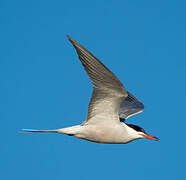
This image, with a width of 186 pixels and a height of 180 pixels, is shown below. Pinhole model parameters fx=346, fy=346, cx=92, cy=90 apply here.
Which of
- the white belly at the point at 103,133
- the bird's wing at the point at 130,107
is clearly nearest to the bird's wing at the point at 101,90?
the white belly at the point at 103,133

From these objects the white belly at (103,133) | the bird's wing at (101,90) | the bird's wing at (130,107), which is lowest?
the white belly at (103,133)

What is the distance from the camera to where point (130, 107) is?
326 inches

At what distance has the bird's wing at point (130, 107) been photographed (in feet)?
25.9

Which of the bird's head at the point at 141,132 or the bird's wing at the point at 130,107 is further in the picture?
the bird's wing at the point at 130,107

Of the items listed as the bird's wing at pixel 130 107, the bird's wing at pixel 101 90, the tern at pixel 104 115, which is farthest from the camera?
the bird's wing at pixel 130 107

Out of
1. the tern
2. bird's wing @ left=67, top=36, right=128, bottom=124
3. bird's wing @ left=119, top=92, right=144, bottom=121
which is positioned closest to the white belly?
the tern

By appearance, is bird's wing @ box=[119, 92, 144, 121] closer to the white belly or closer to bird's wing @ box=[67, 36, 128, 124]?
the white belly

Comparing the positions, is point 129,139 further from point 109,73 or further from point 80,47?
point 80,47

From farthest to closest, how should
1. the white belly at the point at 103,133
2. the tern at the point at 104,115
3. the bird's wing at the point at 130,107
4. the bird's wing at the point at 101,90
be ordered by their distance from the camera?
the bird's wing at the point at 130,107
the white belly at the point at 103,133
the tern at the point at 104,115
the bird's wing at the point at 101,90

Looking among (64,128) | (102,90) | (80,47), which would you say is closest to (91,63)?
(80,47)

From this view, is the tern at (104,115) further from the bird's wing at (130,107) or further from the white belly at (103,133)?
the bird's wing at (130,107)

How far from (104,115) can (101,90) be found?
0.70 metres

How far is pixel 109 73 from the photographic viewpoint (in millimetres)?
5180

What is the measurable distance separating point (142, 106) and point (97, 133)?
2.34 meters
